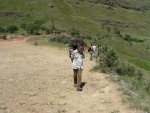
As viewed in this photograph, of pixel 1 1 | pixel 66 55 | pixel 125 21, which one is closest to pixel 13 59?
pixel 66 55

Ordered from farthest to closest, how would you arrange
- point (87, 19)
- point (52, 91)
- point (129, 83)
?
point (87, 19) → point (129, 83) → point (52, 91)

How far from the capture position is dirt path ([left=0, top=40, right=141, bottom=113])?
15.3m

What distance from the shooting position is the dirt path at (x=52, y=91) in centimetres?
1533

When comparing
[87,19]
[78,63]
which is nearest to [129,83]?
[78,63]

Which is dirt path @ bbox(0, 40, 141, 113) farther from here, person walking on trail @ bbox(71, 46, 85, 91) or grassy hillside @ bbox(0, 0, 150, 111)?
grassy hillside @ bbox(0, 0, 150, 111)

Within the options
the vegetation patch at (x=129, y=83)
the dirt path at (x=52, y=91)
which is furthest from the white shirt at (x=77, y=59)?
the vegetation patch at (x=129, y=83)

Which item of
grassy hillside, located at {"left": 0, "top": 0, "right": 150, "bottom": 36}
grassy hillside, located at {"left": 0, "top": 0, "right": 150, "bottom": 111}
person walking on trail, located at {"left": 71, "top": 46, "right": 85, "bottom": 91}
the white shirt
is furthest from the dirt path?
grassy hillside, located at {"left": 0, "top": 0, "right": 150, "bottom": 36}

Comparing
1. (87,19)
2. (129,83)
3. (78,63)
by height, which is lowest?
(87,19)

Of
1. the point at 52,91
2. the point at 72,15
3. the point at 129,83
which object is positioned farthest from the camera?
the point at 72,15

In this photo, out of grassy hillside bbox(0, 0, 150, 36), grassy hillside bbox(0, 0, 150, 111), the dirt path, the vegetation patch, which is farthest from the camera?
grassy hillside bbox(0, 0, 150, 36)

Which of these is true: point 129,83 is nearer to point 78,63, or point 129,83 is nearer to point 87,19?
point 78,63

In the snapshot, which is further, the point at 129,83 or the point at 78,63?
the point at 129,83

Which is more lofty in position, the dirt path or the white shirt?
the white shirt

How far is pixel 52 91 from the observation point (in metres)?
17.9
